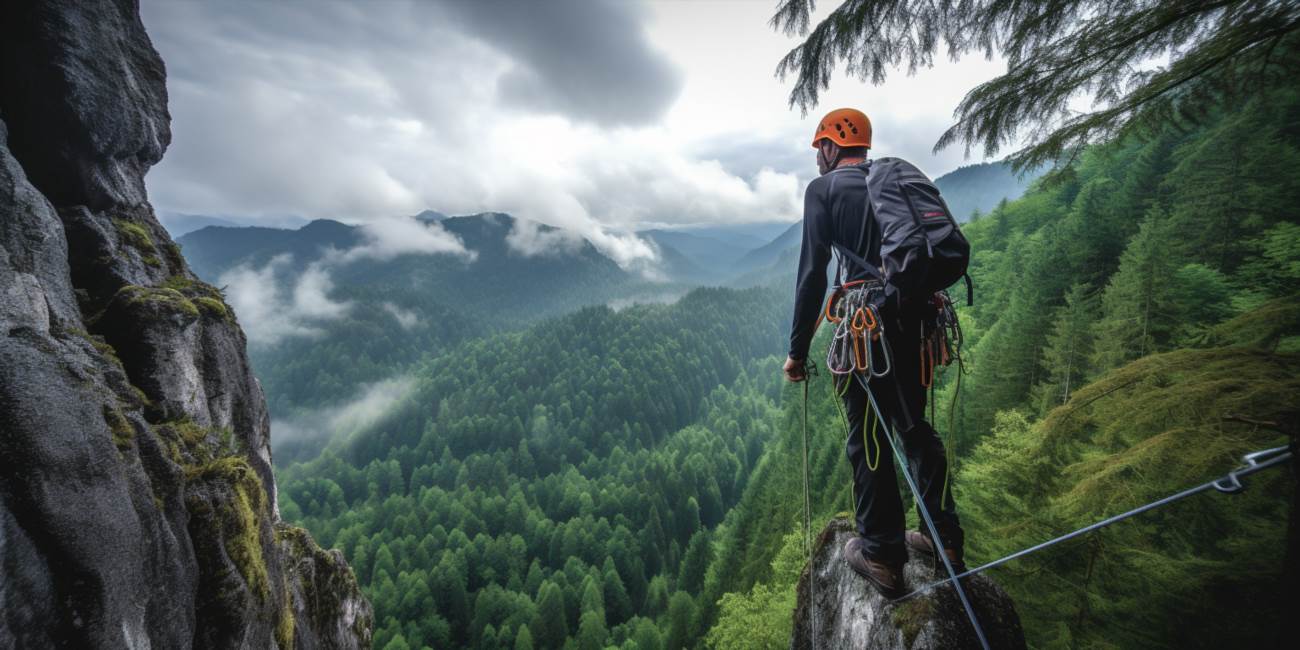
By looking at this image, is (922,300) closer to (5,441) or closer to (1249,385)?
(1249,385)

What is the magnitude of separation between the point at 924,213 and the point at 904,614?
3.18m

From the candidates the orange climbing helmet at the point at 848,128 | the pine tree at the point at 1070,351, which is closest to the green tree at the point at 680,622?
the pine tree at the point at 1070,351

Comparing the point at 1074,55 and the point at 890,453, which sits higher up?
the point at 1074,55

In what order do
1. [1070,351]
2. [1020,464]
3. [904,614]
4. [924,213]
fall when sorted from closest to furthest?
[924,213] < [904,614] < [1020,464] < [1070,351]

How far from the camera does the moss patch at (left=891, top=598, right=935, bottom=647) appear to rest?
350 cm

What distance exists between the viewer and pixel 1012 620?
3635 millimetres

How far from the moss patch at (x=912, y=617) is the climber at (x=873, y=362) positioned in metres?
0.16

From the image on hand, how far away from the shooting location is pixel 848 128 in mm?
4012

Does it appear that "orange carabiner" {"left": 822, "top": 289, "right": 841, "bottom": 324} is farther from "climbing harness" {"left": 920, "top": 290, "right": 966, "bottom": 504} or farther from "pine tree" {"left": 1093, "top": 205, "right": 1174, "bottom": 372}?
"pine tree" {"left": 1093, "top": 205, "right": 1174, "bottom": 372}

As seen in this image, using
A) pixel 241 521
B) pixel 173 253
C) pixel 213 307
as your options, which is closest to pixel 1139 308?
pixel 241 521

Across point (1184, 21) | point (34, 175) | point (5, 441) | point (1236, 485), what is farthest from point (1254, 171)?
point (34, 175)

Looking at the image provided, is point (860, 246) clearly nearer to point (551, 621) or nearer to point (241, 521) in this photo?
point (241, 521)

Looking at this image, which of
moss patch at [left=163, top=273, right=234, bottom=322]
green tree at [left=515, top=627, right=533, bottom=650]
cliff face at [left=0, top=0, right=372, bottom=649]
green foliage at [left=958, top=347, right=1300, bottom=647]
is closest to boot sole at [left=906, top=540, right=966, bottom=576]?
green foliage at [left=958, top=347, right=1300, bottom=647]

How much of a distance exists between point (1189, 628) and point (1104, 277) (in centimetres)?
1796
